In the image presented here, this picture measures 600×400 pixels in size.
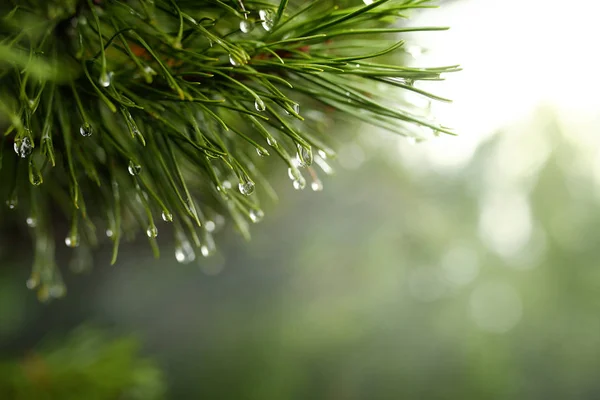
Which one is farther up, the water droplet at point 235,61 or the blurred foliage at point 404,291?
the blurred foliage at point 404,291

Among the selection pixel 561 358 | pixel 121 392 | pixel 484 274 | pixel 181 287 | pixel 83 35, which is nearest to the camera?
pixel 83 35

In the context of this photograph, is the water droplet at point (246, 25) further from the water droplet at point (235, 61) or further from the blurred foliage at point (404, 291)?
the blurred foliage at point (404, 291)

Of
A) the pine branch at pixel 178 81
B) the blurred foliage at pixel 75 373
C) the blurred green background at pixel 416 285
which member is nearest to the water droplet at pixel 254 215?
the pine branch at pixel 178 81

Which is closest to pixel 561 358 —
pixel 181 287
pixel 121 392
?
pixel 181 287

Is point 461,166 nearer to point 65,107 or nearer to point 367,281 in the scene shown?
point 367,281

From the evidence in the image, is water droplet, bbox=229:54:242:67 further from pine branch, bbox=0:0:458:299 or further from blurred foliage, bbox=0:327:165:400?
blurred foliage, bbox=0:327:165:400

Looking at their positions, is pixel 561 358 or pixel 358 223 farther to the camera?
pixel 358 223
